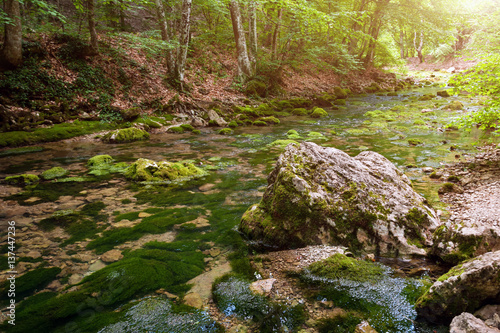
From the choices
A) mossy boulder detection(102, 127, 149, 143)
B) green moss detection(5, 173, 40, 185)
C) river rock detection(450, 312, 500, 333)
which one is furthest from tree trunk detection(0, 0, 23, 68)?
river rock detection(450, 312, 500, 333)

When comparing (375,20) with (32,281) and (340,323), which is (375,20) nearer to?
(340,323)

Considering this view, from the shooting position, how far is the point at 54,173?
666 centimetres

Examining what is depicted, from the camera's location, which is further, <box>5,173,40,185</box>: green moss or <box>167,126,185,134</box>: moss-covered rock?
<box>167,126,185,134</box>: moss-covered rock

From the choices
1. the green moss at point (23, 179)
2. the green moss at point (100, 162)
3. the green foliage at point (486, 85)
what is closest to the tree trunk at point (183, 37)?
the green moss at point (100, 162)

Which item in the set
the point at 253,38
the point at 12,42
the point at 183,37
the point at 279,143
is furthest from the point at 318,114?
the point at 12,42

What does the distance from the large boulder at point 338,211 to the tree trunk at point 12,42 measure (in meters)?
12.4

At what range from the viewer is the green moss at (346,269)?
297 cm

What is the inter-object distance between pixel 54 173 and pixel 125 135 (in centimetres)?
427

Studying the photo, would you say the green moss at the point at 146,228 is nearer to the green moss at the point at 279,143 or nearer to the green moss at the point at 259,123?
the green moss at the point at 279,143

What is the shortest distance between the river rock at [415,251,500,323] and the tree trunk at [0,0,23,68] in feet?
48.1

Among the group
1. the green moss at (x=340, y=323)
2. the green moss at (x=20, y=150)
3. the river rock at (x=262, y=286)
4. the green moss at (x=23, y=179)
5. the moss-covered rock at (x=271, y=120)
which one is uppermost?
the moss-covered rock at (x=271, y=120)

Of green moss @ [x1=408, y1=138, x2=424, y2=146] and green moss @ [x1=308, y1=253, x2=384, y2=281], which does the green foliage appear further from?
green moss @ [x1=308, y1=253, x2=384, y2=281]

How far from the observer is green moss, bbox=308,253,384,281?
297 cm

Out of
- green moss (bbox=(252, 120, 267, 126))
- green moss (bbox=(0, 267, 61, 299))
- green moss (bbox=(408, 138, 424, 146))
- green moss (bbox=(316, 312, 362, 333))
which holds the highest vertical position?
green moss (bbox=(252, 120, 267, 126))
